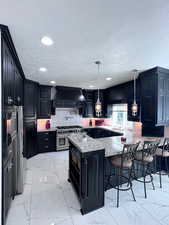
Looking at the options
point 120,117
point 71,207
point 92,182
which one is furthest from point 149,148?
point 120,117

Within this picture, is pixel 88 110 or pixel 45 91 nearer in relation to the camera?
pixel 45 91

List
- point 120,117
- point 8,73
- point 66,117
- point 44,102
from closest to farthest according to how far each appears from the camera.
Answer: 1. point 8,73
2. point 44,102
3. point 120,117
4. point 66,117

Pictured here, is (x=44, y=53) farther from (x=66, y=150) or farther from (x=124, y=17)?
(x=66, y=150)

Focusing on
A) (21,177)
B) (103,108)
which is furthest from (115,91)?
(21,177)

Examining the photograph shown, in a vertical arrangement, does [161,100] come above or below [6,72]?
below

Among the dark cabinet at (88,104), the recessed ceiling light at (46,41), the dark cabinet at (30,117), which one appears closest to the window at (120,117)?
the dark cabinet at (88,104)

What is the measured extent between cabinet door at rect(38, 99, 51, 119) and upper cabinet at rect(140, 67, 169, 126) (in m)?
3.56

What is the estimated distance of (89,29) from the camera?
5.41 ft

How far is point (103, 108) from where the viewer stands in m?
6.14

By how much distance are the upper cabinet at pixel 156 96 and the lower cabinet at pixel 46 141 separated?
Result: 3436mm

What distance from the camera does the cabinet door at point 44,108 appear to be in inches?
205

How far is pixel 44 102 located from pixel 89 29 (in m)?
4.04

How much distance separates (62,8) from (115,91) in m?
4.21

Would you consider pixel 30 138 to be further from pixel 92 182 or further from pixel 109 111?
pixel 109 111
